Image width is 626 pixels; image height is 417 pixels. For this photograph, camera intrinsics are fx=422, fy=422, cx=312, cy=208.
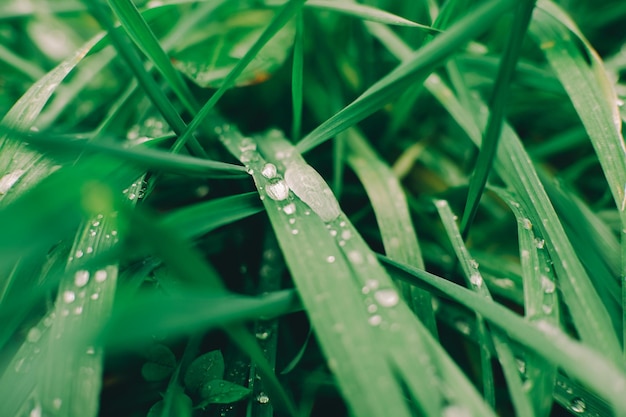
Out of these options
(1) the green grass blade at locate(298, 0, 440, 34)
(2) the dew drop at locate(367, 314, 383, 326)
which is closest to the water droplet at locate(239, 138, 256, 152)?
(1) the green grass blade at locate(298, 0, 440, 34)

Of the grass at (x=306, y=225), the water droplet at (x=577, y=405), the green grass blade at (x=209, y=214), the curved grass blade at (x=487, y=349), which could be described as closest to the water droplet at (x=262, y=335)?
the grass at (x=306, y=225)

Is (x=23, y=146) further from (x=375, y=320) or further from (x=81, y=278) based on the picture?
(x=375, y=320)

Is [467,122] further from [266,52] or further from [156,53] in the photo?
[156,53]

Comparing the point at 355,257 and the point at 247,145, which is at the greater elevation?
the point at 247,145

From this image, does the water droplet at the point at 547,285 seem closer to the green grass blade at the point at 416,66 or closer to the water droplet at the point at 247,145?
the green grass blade at the point at 416,66

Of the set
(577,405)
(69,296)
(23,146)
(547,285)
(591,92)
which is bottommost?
(577,405)

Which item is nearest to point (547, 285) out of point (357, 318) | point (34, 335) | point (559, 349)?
point (559, 349)

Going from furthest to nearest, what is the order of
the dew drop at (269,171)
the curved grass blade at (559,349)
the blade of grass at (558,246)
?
the dew drop at (269,171)
the blade of grass at (558,246)
the curved grass blade at (559,349)

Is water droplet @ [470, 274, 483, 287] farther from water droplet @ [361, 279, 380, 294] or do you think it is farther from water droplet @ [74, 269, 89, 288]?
water droplet @ [74, 269, 89, 288]
